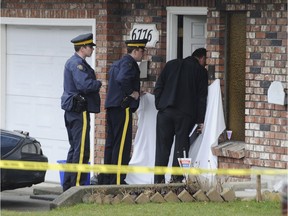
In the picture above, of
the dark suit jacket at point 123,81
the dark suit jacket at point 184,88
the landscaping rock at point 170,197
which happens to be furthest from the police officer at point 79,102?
the landscaping rock at point 170,197

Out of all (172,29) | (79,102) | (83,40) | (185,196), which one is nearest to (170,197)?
(185,196)

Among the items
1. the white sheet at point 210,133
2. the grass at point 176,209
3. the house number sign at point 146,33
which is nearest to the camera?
the grass at point 176,209

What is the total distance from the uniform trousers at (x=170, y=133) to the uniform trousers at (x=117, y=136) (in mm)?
396

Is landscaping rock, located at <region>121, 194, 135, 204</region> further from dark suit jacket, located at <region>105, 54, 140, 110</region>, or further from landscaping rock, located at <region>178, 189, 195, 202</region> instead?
dark suit jacket, located at <region>105, 54, 140, 110</region>

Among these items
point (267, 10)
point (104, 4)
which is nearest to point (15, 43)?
point (104, 4)

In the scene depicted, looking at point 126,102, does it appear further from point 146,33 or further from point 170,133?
point 146,33

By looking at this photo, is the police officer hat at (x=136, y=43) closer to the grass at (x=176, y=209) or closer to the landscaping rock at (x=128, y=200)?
the landscaping rock at (x=128, y=200)

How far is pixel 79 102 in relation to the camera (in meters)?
14.3

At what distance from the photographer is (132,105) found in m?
14.9

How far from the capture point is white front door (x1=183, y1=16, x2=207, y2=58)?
52.4 ft

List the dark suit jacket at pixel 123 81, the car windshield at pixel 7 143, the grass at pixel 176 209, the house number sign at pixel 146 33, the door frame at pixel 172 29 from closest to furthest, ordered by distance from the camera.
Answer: the grass at pixel 176 209 → the car windshield at pixel 7 143 → the dark suit jacket at pixel 123 81 → the door frame at pixel 172 29 → the house number sign at pixel 146 33

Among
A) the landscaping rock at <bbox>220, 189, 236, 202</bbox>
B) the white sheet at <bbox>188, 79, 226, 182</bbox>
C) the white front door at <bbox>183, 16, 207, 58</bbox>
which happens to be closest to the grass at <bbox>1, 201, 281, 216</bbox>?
the landscaping rock at <bbox>220, 189, 236, 202</bbox>

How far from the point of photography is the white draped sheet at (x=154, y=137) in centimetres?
1506

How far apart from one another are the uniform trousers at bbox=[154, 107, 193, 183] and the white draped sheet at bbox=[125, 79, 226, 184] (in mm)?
311
